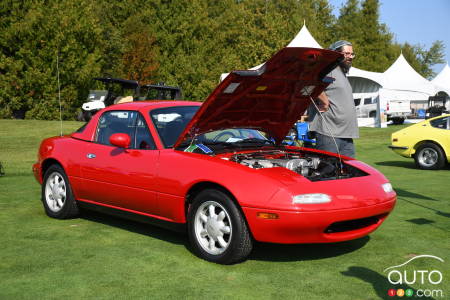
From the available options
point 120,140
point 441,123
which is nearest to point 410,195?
point 120,140

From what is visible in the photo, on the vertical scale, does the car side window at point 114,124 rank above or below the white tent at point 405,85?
below

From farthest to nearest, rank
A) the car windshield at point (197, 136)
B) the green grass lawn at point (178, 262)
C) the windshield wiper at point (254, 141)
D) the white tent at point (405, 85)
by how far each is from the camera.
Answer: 1. the white tent at point (405, 85)
2. the windshield wiper at point (254, 141)
3. the car windshield at point (197, 136)
4. the green grass lawn at point (178, 262)

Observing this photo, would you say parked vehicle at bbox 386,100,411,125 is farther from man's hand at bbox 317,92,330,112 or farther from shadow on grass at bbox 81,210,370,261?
shadow on grass at bbox 81,210,370,261

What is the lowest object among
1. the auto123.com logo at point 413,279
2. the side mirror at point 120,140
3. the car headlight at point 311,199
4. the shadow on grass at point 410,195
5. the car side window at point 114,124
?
the auto123.com logo at point 413,279

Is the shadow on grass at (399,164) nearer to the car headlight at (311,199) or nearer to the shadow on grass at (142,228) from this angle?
the shadow on grass at (142,228)

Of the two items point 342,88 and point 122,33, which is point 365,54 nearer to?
point 122,33

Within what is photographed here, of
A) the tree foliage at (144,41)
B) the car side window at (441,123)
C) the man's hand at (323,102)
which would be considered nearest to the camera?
the man's hand at (323,102)

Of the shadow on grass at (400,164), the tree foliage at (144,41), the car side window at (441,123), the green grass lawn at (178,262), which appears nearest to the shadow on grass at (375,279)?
the green grass lawn at (178,262)

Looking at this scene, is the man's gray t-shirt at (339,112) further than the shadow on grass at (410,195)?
No

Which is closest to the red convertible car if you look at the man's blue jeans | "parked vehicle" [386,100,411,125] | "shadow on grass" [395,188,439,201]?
the man's blue jeans

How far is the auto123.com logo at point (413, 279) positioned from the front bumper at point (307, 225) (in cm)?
47

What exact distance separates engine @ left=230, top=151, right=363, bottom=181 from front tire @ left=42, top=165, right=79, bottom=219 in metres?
2.25

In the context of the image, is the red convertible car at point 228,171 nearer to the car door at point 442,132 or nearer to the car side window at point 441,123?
the car door at point 442,132

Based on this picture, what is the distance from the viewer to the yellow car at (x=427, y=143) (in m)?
12.0
